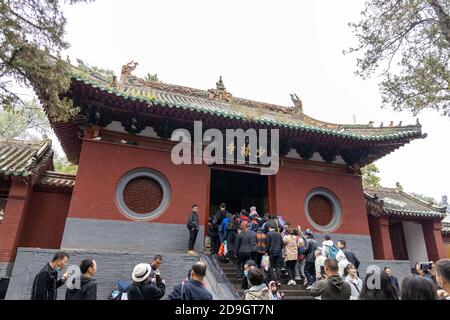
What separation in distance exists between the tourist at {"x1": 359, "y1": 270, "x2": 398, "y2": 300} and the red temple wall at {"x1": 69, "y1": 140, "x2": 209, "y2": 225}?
6.27 m

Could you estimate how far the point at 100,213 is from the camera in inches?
309

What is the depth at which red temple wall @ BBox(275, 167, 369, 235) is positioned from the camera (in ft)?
31.7

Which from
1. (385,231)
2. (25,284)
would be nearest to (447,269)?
(25,284)

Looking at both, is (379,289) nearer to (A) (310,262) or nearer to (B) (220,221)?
(A) (310,262)

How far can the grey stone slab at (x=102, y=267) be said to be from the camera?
614 centimetres

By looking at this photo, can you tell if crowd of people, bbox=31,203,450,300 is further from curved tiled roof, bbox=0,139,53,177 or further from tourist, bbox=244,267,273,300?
curved tiled roof, bbox=0,139,53,177

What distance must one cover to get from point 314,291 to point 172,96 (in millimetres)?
9841

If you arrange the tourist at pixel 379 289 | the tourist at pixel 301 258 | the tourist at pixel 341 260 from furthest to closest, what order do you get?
1. the tourist at pixel 301 258
2. the tourist at pixel 341 260
3. the tourist at pixel 379 289

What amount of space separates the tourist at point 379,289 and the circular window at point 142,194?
21.1 feet

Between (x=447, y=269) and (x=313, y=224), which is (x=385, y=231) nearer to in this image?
(x=313, y=224)

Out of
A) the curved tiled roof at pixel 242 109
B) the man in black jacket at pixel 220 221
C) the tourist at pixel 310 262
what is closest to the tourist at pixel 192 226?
the man in black jacket at pixel 220 221

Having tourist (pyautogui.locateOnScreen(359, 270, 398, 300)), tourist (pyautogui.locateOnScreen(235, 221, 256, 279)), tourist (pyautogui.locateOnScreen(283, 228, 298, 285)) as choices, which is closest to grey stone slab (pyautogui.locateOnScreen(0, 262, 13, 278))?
tourist (pyautogui.locateOnScreen(235, 221, 256, 279))

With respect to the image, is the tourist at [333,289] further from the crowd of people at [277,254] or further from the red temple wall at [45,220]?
the red temple wall at [45,220]

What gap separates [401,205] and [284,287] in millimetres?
9628
